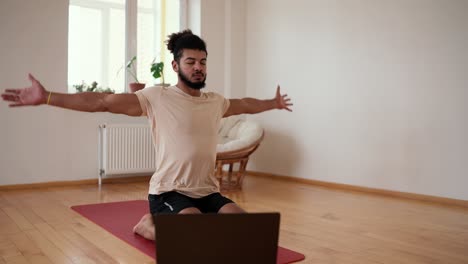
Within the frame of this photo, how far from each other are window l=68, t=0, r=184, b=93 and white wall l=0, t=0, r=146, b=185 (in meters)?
0.37

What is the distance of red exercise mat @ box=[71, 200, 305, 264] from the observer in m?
2.27

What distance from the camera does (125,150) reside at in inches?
191

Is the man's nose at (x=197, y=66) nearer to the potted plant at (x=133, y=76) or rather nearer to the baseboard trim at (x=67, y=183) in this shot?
the potted plant at (x=133, y=76)

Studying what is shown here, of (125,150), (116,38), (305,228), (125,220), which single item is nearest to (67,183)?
(125,150)

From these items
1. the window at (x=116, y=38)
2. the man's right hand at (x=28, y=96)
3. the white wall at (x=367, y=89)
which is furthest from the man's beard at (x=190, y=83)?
the window at (x=116, y=38)

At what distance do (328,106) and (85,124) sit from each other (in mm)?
2727

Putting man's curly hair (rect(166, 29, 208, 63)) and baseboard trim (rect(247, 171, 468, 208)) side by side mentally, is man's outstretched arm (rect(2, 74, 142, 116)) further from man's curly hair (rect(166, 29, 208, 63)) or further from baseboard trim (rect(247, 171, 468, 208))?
baseboard trim (rect(247, 171, 468, 208))

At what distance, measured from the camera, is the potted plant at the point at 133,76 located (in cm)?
495

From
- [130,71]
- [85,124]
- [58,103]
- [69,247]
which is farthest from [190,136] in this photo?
[130,71]

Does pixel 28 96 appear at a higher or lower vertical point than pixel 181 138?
higher

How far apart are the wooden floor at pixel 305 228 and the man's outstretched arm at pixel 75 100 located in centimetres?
77

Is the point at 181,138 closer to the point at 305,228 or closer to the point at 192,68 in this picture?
the point at 192,68

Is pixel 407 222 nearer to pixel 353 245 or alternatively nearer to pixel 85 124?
pixel 353 245

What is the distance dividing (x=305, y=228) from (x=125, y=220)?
4.08 feet
